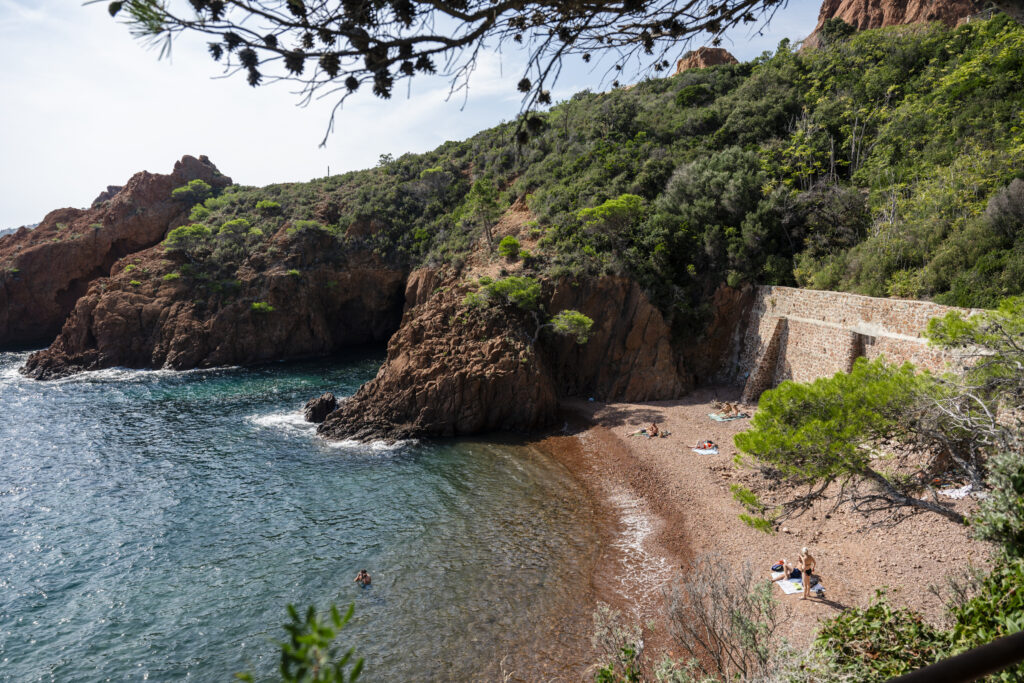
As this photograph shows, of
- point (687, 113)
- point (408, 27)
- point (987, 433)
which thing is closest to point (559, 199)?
point (687, 113)

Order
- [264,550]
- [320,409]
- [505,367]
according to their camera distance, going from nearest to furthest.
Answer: [264,550] < [505,367] < [320,409]

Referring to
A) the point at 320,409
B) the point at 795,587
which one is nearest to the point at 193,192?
the point at 320,409

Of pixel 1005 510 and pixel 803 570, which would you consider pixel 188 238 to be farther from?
pixel 1005 510

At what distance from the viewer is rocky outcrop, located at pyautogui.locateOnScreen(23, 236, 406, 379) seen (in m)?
37.9

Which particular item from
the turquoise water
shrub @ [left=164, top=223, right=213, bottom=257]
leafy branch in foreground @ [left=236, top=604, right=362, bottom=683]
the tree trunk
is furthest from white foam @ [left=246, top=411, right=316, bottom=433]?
leafy branch in foreground @ [left=236, top=604, right=362, bottom=683]

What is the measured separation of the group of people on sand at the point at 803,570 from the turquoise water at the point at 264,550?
16.6ft

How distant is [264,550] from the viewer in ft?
51.1

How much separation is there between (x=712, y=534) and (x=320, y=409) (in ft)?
66.2

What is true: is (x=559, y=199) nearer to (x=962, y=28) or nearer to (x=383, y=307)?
(x=383, y=307)

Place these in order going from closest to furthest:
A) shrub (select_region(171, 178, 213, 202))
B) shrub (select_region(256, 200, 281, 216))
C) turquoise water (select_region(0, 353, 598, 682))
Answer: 1. turquoise water (select_region(0, 353, 598, 682))
2. shrub (select_region(256, 200, 281, 216))
3. shrub (select_region(171, 178, 213, 202))

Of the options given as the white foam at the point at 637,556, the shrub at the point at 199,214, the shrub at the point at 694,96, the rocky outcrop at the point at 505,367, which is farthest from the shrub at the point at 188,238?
the white foam at the point at 637,556

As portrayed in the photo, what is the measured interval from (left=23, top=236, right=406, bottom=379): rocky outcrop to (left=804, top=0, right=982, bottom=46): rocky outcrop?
43.6 metres

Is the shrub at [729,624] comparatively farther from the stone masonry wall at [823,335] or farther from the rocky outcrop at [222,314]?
the rocky outcrop at [222,314]

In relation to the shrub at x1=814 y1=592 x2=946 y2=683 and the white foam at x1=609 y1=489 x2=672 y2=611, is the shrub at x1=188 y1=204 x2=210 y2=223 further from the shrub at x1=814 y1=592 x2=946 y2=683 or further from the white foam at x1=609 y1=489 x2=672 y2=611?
the shrub at x1=814 y1=592 x2=946 y2=683
